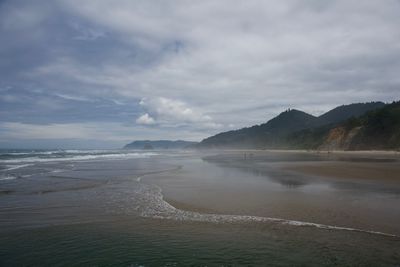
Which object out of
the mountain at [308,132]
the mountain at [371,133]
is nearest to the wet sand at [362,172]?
the mountain at [371,133]

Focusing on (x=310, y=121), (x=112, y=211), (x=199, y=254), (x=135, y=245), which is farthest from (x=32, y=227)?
(x=310, y=121)

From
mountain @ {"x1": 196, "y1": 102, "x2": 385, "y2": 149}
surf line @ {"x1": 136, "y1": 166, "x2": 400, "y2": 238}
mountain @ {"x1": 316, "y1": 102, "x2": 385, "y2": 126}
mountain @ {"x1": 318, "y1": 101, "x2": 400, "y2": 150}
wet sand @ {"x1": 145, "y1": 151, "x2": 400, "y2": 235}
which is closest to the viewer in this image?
surf line @ {"x1": 136, "y1": 166, "x2": 400, "y2": 238}

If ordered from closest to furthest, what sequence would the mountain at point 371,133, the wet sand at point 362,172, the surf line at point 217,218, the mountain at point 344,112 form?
the surf line at point 217,218
the wet sand at point 362,172
the mountain at point 371,133
the mountain at point 344,112

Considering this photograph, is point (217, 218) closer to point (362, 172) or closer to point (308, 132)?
point (362, 172)

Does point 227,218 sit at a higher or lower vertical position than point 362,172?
lower

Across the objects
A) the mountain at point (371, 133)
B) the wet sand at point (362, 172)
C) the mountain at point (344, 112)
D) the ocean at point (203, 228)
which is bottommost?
the ocean at point (203, 228)

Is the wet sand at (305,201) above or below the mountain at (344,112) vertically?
below

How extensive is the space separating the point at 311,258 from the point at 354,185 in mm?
10721

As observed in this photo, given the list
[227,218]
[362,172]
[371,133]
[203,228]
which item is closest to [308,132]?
[371,133]

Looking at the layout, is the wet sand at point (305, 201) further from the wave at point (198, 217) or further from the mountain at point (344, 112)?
the mountain at point (344, 112)

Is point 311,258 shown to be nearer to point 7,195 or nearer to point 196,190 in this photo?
point 196,190

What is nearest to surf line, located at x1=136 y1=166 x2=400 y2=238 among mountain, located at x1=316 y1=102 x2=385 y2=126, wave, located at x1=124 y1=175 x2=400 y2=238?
wave, located at x1=124 y1=175 x2=400 y2=238

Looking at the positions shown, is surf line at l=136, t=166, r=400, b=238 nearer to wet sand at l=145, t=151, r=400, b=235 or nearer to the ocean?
the ocean

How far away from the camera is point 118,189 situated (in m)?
14.7
